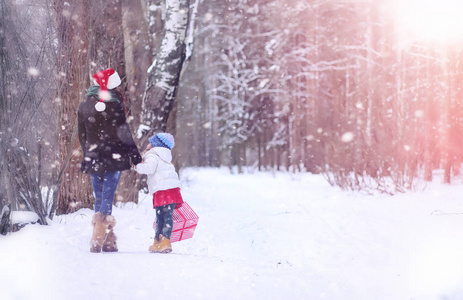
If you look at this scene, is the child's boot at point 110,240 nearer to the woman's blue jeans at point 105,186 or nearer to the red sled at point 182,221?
the woman's blue jeans at point 105,186

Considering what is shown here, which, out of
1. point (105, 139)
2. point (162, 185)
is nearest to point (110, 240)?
point (162, 185)

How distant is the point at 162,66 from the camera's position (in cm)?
911

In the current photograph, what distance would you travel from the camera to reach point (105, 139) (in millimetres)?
4734

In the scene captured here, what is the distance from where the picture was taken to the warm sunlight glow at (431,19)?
33.5 ft

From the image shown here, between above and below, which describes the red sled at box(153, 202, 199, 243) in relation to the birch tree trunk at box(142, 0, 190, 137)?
below

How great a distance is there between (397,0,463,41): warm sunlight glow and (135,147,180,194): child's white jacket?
294 inches

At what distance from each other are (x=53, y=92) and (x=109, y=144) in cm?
168

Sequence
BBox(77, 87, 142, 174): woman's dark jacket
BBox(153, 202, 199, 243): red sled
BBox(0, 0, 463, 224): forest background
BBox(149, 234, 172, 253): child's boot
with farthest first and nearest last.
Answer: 1. BBox(0, 0, 463, 224): forest background
2. BBox(153, 202, 199, 243): red sled
3. BBox(149, 234, 172, 253): child's boot
4. BBox(77, 87, 142, 174): woman's dark jacket

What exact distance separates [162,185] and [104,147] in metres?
0.70

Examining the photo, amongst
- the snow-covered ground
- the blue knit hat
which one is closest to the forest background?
the snow-covered ground

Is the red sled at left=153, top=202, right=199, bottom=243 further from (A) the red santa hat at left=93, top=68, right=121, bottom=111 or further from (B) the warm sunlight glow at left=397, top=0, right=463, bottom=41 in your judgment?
(B) the warm sunlight glow at left=397, top=0, right=463, bottom=41

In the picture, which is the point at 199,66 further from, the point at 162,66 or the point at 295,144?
the point at 162,66

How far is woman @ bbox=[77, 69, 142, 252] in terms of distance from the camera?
4695mm

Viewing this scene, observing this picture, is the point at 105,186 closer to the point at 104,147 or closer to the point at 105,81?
the point at 104,147
